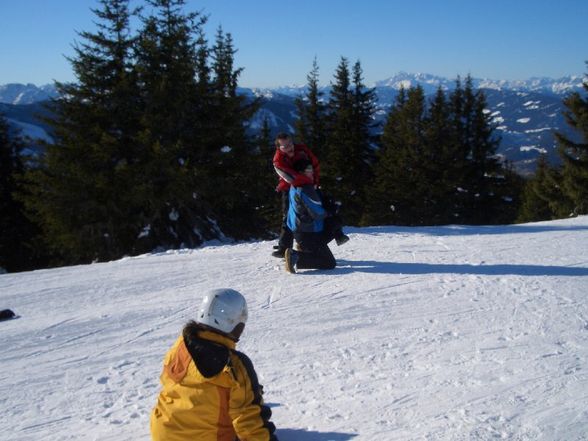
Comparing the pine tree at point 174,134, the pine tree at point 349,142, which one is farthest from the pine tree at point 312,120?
the pine tree at point 174,134

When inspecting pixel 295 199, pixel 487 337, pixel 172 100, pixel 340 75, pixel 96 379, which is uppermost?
pixel 340 75

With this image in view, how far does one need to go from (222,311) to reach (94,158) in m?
14.8

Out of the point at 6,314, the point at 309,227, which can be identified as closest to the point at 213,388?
the point at 309,227

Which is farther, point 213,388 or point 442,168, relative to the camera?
point 442,168

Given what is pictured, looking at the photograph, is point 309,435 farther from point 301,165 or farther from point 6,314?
point 6,314

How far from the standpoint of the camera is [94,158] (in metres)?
15.7

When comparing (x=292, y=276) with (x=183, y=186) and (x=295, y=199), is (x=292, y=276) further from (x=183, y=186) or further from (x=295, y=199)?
Answer: (x=183, y=186)

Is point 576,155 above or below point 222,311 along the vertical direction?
above

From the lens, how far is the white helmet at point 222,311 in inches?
105

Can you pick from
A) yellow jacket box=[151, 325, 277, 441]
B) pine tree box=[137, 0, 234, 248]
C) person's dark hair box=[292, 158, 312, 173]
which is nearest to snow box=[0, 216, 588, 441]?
yellow jacket box=[151, 325, 277, 441]

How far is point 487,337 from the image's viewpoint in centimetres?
450

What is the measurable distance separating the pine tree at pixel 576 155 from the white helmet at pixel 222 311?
28.3 m

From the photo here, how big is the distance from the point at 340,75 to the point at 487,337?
87.0ft

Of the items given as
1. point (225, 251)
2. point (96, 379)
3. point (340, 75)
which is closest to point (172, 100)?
point (225, 251)
